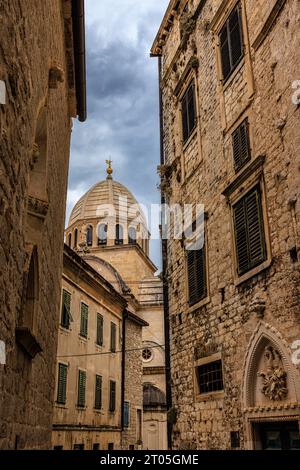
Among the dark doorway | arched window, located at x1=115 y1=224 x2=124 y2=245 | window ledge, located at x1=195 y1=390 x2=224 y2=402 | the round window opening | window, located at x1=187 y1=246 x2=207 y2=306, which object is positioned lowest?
the dark doorway

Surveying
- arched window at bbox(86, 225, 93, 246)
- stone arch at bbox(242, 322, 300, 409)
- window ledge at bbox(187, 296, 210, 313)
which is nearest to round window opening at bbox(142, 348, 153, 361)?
arched window at bbox(86, 225, 93, 246)

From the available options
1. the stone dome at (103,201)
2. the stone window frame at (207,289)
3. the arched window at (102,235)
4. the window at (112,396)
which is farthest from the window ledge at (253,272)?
the stone dome at (103,201)

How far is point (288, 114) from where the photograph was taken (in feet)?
28.6

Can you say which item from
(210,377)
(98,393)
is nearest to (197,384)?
(210,377)

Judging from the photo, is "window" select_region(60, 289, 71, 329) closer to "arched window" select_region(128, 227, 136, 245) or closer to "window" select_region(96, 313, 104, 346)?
"window" select_region(96, 313, 104, 346)

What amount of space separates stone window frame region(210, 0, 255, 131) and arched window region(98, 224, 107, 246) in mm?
31492

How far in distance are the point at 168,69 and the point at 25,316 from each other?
1172cm

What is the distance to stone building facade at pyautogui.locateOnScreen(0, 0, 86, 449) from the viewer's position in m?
4.70

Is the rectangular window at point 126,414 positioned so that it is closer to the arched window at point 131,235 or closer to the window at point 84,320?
the window at point 84,320

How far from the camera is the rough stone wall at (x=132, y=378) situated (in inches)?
974

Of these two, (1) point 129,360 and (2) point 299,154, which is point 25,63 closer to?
(2) point 299,154

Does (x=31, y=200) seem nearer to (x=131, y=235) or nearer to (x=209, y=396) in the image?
(x=209, y=396)

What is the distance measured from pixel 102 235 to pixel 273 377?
35723 mm

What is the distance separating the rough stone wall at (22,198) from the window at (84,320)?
10174 millimetres
